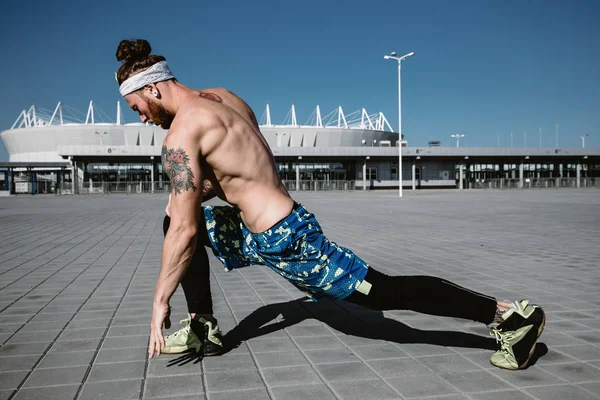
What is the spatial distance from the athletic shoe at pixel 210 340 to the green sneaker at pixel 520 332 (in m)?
1.59

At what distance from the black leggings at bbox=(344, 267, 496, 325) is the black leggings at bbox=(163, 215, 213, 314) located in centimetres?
95

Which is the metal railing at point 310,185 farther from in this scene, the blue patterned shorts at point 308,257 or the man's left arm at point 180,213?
the man's left arm at point 180,213

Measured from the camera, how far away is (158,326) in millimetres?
2434

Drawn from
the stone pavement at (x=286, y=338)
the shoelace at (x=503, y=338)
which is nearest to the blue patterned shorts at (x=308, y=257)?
the stone pavement at (x=286, y=338)

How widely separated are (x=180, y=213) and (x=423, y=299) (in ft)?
4.30

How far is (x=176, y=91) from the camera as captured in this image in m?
2.77

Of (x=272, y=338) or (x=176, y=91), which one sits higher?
(x=176, y=91)

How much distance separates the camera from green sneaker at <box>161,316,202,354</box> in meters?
3.18

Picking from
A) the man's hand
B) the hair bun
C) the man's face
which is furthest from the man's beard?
the man's hand

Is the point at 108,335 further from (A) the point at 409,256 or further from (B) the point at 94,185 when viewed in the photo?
(B) the point at 94,185

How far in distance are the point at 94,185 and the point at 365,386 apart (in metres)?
47.1

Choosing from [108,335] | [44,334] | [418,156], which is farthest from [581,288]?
[418,156]

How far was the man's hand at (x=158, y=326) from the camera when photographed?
239 centimetres

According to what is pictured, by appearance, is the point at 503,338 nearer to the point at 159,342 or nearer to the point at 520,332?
the point at 520,332
